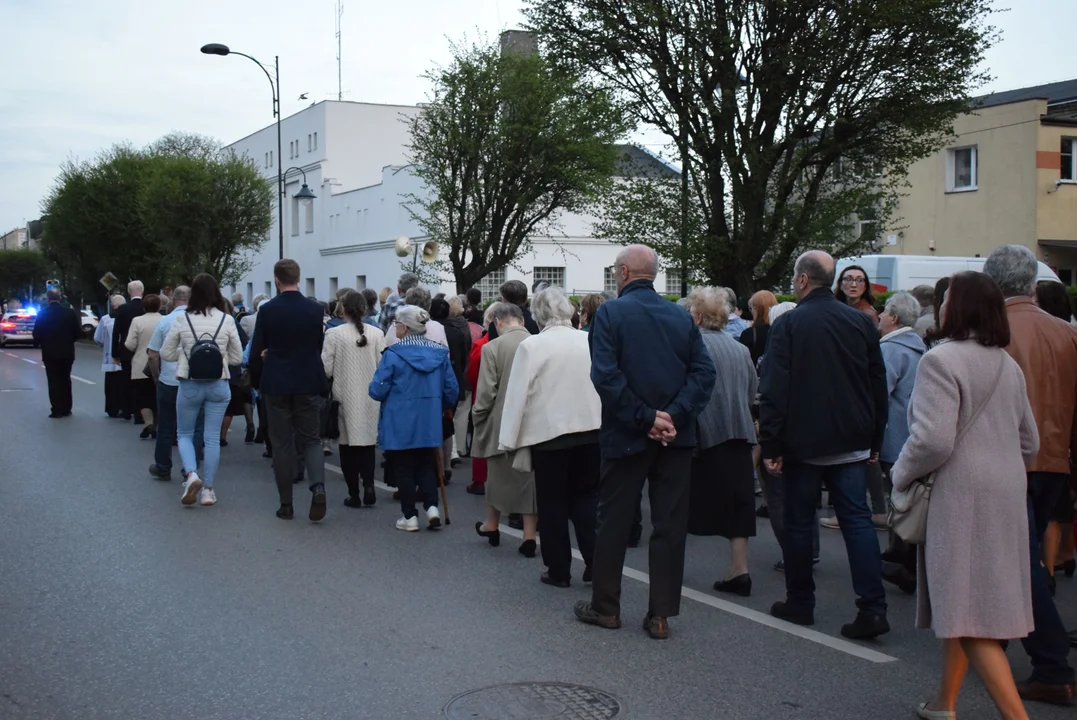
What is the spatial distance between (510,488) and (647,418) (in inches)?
107

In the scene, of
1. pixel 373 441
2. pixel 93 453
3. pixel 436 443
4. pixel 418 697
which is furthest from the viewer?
pixel 93 453

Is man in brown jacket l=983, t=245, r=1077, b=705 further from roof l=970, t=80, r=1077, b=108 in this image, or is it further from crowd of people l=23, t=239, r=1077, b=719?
roof l=970, t=80, r=1077, b=108

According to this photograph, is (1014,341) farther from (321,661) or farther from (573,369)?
(321,661)

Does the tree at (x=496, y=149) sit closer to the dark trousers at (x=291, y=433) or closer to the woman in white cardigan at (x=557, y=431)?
the dark trousers at (x=291, y=433)

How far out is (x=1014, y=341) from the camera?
5.84 metres

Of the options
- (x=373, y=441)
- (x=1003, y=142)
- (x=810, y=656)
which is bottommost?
(x=810, y=656)

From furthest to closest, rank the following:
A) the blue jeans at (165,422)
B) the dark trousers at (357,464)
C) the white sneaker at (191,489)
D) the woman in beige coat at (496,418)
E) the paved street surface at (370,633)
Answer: the blue jeans at (165,422)
the dark trousers at (357,464)
the white sneaker at (191,489)
the woman in beige coat at (496,418)
the paved street surface at (370,633)

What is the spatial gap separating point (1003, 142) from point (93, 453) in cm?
3071

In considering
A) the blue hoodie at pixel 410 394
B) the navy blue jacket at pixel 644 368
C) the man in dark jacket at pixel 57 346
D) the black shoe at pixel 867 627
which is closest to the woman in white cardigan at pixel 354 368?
the blue hoodie at pixel 410 394

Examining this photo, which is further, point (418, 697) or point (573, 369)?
point (573, 369)

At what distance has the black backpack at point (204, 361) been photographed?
10570mm

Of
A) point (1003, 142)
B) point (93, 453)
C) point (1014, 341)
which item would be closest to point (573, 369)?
point (1014, 341)

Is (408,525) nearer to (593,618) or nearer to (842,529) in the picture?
(593,618)

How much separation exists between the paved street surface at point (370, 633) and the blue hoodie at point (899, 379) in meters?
0.98
